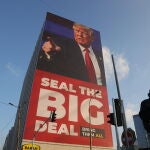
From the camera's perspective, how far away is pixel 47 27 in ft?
140

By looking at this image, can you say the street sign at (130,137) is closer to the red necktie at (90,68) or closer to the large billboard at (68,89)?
the large billboard at (68,89)

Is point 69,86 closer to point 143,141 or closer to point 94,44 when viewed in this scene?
point 94,44

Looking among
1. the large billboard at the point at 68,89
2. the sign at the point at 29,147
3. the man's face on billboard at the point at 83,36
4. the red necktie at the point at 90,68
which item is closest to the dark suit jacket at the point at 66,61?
the large billboard at the point at 68,89

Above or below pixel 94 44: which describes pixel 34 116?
below

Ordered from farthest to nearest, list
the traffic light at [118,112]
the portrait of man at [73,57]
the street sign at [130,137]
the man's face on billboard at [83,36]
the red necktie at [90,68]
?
1. the man's face on billboard at [83,36]
2. the red necktie at [90,68]
3. the portrait of man at [73,57]
4. the traffic light at [118,112]
5. the street sign at [130,137]

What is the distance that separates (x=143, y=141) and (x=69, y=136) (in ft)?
460

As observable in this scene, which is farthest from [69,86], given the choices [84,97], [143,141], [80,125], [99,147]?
[143,141]

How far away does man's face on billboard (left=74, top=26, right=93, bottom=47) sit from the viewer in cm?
4538

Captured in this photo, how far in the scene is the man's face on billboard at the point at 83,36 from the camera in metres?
45.4

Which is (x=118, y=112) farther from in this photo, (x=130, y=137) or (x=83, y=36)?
(x=83, y=36)

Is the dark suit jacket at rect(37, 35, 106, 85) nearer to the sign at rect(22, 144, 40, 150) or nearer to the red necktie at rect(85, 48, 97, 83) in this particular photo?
the red necktie at rect(85, 48, 97, 83)

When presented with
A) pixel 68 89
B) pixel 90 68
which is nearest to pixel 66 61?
pixel 90 68

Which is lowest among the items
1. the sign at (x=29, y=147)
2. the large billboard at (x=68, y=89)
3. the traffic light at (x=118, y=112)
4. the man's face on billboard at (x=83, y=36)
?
the traffic light at (x=118, y=112)

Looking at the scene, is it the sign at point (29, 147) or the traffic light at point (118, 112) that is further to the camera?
the sign at point (29, 147)
